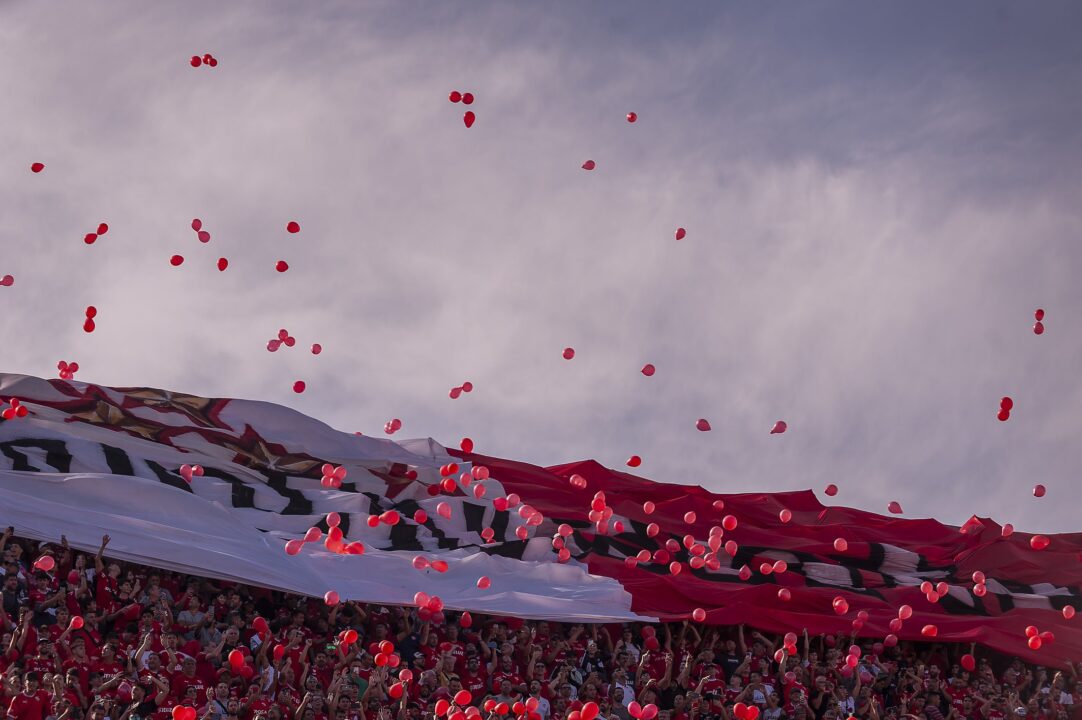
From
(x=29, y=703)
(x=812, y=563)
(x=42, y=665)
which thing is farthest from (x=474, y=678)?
(x=812, y=563)

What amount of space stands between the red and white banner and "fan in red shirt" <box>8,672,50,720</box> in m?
2.32

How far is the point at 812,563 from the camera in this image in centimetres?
1395

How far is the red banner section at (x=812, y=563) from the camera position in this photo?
12.2 m

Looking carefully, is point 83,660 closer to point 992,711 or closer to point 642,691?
point 642,691

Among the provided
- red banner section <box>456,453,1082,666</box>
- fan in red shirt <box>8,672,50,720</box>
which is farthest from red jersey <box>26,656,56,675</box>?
red banner section <box>456,453,1082,666</box>

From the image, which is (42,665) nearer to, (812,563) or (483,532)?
(483,532)

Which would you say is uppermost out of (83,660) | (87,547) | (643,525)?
(643,525)

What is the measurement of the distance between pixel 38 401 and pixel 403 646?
5.03 metres

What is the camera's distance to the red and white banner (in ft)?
37.0

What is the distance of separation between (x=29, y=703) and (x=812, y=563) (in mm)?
8103

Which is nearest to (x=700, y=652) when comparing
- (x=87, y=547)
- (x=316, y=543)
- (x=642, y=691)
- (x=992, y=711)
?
(x=642, y=691)

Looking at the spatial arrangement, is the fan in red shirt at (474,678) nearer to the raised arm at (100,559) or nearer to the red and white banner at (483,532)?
the red and white banner at (483,532)

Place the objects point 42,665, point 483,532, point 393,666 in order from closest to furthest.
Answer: point 42,665 < point 393,666 < point 483,532

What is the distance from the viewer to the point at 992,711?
1109cm
